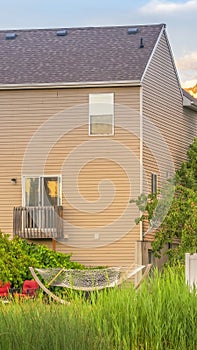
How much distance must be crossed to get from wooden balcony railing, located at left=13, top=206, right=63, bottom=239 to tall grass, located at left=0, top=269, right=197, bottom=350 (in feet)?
91.0

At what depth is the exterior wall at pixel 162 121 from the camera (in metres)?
41.9

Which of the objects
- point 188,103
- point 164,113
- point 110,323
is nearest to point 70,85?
point 164,113

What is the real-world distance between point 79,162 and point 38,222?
2.77 m

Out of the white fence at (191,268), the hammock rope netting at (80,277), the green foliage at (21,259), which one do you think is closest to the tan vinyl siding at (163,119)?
the green foliage at (21,259)

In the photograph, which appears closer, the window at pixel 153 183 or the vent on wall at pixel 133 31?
the window at pixel 153 183

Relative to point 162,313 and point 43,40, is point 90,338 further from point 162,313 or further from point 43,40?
point 43,40

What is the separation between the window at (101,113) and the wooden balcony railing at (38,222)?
333 cm

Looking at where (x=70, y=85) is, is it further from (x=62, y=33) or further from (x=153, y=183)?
(x=153, y=183)

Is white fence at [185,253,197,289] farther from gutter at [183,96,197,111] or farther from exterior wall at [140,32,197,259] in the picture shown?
gutter at [183,96,197,111]

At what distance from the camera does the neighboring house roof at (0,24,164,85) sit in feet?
137

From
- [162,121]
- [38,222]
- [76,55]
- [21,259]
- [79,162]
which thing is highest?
[76,55]

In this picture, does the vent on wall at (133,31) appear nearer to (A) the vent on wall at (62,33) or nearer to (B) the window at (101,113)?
(A) the vent on wall at (62,33)

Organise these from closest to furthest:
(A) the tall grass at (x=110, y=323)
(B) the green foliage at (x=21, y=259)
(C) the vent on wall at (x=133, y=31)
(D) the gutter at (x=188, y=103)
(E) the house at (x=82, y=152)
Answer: (A) the tall grass at (x=110, y=323)
(B) the green foliage at (x=21, y=259)
(E) the house at (x=82, y=152)
(C) the vent on wall at (x=133, y=31)
(D) the gutter at (x=188, y=103)

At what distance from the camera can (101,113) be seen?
41.6 metres
